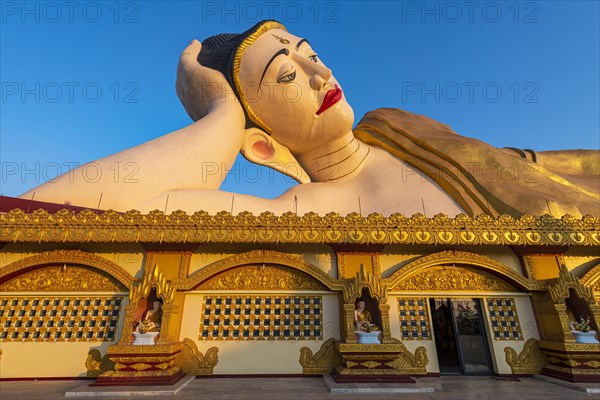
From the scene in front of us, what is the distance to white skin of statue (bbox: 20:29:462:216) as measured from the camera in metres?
6.68

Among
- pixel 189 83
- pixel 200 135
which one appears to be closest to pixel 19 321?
pixel 200 135

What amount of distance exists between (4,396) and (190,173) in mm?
4799

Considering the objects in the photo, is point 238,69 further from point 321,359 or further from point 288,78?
point 321,359

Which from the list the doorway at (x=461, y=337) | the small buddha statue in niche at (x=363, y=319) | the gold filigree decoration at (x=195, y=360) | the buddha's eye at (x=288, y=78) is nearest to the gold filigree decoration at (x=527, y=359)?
the doorway at (x=461, y=337)

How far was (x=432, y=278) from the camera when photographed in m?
6.15

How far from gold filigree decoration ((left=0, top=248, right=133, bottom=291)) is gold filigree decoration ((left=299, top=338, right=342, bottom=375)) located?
3.46m

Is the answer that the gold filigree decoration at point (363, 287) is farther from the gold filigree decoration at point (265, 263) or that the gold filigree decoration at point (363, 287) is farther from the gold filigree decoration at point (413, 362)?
the gold filigree decoration at point (413, 362)

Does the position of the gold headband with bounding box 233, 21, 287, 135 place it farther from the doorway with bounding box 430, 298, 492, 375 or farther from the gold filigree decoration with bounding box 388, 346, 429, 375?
the gold filigree decoration with bounding box 388, 346, 429, 375

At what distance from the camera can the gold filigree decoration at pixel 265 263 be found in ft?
19.1

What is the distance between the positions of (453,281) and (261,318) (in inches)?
149

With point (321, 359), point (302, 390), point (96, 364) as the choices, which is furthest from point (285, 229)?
point (96, 364)

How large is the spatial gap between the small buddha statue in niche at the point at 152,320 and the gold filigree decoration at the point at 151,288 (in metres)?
0.31

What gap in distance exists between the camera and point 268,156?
9.62m

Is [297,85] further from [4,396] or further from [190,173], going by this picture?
[4,396]
